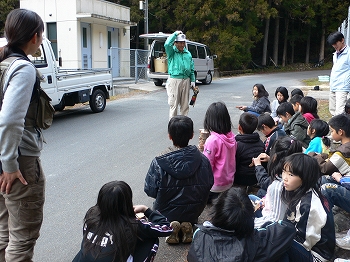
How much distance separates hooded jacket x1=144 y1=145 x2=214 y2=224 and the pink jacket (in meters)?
0.58

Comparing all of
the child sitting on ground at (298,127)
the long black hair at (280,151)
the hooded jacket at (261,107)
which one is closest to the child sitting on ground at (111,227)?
the long black hair at (280,151)

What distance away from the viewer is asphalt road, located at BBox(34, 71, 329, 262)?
3.80 meters

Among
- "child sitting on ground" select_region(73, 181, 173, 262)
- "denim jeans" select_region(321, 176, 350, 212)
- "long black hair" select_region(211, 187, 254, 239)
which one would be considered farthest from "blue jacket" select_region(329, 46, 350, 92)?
"child sitting on ground" select_region(73, 181, 173, 262)

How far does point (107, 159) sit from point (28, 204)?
3.92 m

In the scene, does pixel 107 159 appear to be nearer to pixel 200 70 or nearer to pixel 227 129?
pixel 227 129

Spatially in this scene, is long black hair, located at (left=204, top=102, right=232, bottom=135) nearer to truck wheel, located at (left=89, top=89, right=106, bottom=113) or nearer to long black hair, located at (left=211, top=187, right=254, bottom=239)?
long black hair, located at (left=211, top=187, right=254, bottom=239)

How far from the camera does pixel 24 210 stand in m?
2.44

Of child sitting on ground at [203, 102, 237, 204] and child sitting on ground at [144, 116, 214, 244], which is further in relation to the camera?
child sitting on ground at [203, 102, 237, 204]

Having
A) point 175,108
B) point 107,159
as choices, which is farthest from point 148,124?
point 107,159

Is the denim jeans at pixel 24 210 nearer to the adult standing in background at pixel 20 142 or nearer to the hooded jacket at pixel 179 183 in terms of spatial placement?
the adult standing in background at pixel 20 142

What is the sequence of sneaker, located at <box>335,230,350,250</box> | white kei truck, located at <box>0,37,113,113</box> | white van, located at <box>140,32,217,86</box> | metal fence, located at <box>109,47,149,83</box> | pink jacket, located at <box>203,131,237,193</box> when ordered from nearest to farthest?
sneaker, located at <box>335,230,350,250</box> < pink jacket, located at <box>203,131,237,193</box> < white kei truck, located at <box>0,37,113,113</box> < white van, located at <box>140,32,217,86</box> < metal fence, located at <box>109,47,149,83</box>

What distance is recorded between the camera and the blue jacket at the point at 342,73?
6829 mm

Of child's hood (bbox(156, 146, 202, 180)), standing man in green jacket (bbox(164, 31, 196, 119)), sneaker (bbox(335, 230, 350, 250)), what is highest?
standing man in green jacket (bbox(164, 31, 196, 119))

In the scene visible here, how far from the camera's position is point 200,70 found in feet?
60.1
